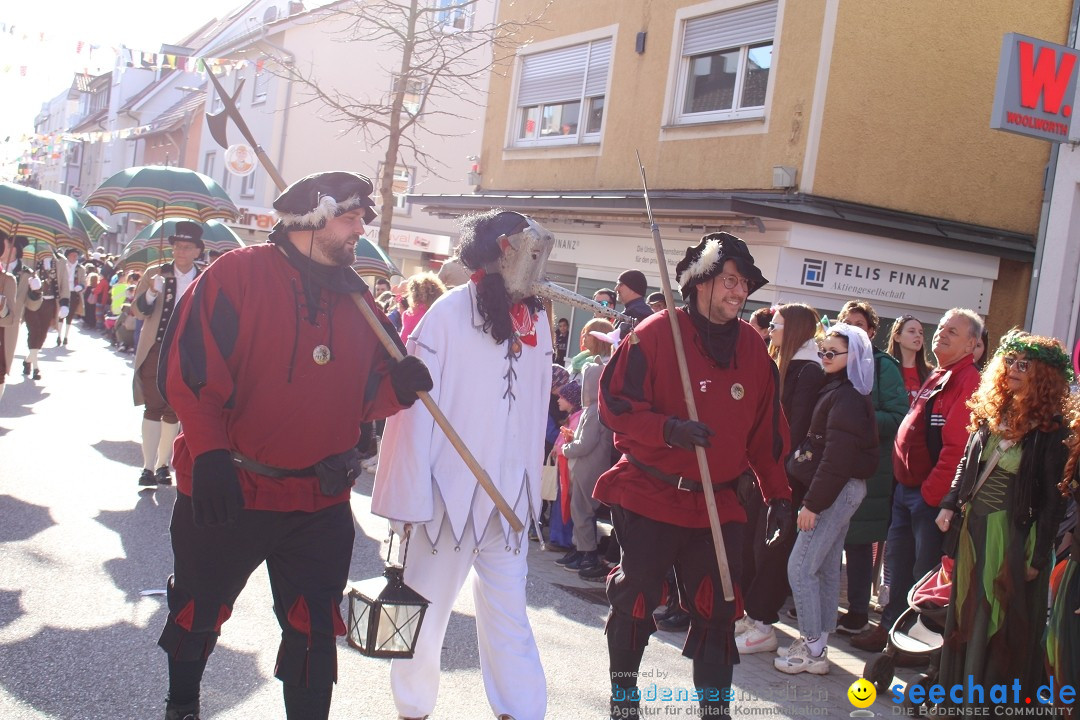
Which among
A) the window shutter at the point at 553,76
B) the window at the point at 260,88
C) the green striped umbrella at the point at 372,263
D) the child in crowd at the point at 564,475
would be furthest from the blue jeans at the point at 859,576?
the window at the point at 260,88

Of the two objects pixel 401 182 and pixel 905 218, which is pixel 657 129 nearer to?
pixel 905 218

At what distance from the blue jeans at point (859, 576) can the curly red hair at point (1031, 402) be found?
1.87m

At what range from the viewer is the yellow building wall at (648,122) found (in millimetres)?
12266

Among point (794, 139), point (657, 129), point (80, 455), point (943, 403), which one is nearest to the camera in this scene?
point (943, 403)

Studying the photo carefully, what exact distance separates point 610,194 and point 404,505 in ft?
37.4

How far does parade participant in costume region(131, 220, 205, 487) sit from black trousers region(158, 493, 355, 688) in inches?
195

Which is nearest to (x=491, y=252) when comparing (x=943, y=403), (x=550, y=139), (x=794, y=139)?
(x=943, y=403)

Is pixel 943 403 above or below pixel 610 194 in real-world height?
below

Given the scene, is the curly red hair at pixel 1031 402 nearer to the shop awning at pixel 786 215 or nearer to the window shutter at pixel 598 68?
the shop awning at pixel 786 215

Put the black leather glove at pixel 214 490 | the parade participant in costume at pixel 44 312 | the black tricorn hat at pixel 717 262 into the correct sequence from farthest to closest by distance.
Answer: the parade participant in costume at pixel 44 312, the black tricorn hat at pixel 717 262, the black leather glove at pixel 214 490

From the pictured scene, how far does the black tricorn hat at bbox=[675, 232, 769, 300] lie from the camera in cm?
445

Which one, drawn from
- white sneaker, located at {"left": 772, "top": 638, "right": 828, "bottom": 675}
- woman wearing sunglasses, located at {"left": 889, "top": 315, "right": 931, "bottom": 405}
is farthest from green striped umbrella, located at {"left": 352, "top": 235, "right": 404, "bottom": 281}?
white sneaker, located at {"left": 772, "top": 638, "right": 828, "bottom": 675}

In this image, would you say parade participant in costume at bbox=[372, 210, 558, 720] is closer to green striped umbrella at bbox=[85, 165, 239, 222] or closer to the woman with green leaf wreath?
the woman with green leaf wreath

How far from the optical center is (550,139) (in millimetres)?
16922
